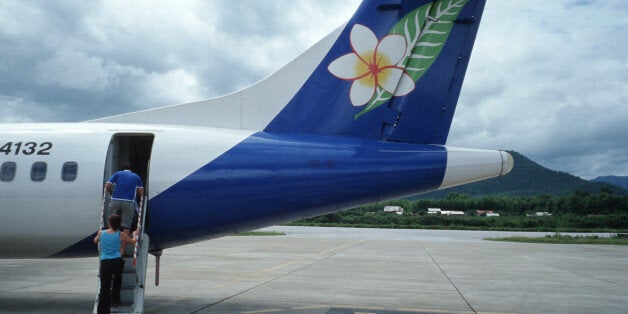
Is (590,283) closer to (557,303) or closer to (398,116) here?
(557,303)

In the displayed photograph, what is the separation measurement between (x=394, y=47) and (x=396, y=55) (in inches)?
6.3

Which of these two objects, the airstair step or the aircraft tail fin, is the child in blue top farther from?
the aircraft tail fin

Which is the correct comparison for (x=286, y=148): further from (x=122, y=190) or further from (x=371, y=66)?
(x=122, y=190)

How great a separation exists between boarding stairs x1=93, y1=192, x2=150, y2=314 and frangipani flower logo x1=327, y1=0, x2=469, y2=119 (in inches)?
179

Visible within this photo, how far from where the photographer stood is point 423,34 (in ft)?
31.2

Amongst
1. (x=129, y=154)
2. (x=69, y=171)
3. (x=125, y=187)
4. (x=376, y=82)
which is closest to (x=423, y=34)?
(x=376, y=82)

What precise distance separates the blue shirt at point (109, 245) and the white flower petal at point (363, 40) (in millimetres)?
5541

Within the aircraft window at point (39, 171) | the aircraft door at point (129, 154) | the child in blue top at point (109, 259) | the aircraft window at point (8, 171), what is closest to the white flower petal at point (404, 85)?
the aircraft door at point (129, 154)

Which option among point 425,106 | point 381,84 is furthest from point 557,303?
point 381,84

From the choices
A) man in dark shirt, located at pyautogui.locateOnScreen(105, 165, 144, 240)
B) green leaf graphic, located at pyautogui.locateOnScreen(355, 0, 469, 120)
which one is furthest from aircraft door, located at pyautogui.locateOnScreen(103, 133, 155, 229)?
green leaf graphic, located at pyautogui.locateOnScreen(355, 0, 469, 120)

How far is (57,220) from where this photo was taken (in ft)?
29.3

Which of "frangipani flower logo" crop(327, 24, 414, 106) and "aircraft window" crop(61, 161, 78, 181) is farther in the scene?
"frangipani flower logo" crop(327, 24, 414, 106)

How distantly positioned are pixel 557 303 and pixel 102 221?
33.6 ft

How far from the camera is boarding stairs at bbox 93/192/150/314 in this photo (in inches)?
324
